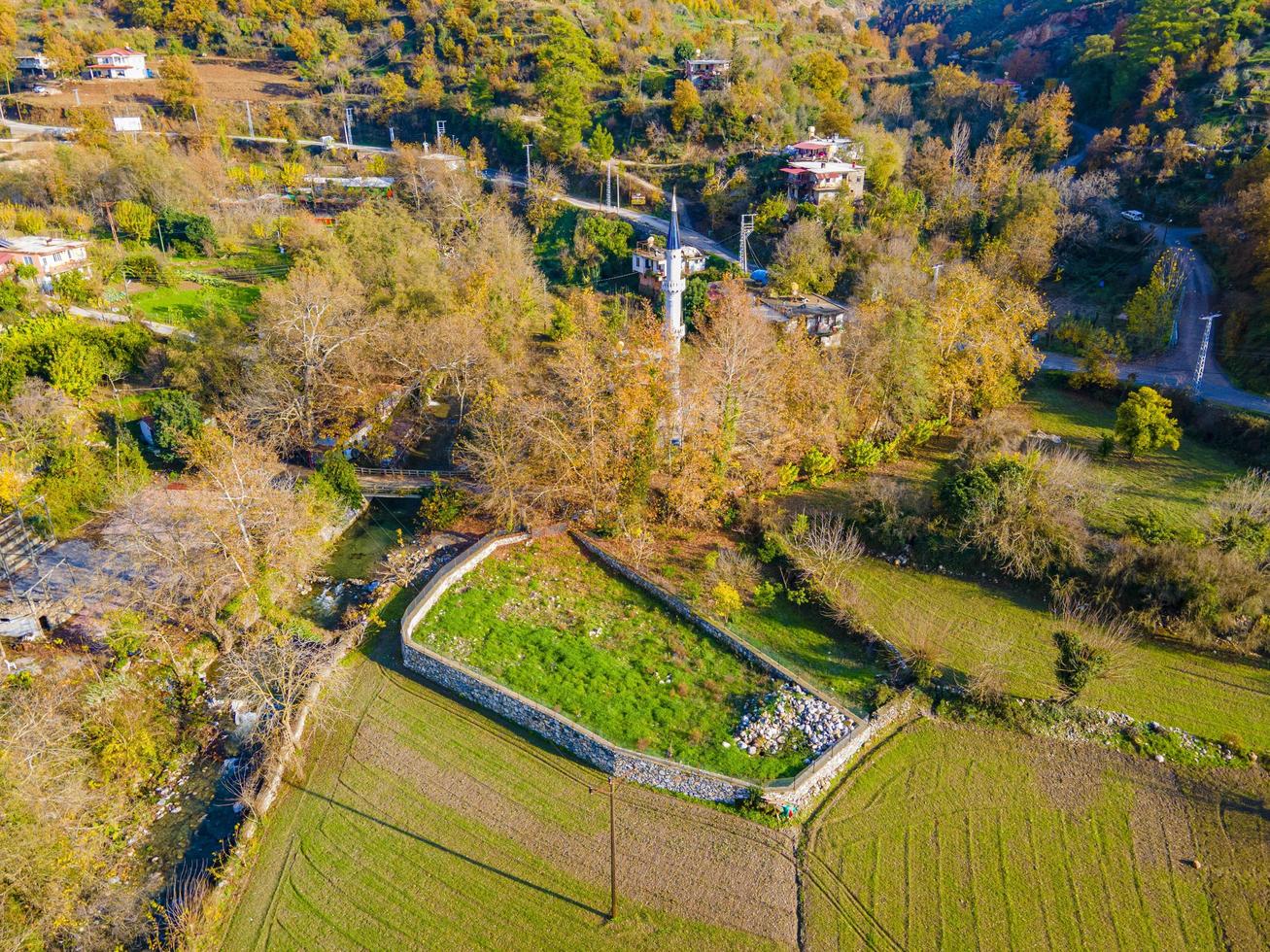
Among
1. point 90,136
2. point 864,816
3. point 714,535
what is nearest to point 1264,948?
point 864,816

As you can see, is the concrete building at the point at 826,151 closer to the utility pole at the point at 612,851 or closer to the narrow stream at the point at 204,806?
the narrow stream at the point at 204,806

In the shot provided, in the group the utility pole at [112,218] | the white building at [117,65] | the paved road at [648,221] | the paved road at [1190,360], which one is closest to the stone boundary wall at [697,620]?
the paved road at [1190,360]

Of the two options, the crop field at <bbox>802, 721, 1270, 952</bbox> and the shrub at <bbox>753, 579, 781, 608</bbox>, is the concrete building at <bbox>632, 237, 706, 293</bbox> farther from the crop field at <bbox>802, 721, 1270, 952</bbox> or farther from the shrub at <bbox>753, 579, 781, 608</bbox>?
the crop field at <bbox>802, 721, 1270, 952</bbox>

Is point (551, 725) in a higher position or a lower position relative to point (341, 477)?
lower

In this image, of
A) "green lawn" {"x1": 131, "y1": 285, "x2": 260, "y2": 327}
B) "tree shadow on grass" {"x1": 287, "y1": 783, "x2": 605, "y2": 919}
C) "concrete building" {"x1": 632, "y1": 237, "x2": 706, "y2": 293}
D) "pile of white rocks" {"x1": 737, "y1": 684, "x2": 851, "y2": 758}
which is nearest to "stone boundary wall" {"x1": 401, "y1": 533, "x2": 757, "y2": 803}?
"pile of white rocks" {"x1": 737, "y1": 684, "x2": 851, "y2": 758}

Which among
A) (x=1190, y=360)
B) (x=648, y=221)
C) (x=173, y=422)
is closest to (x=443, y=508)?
(x=173, y=422)

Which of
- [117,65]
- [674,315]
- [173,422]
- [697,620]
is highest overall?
[117,65]

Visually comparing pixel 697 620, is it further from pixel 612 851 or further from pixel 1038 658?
pixel 1038 658
